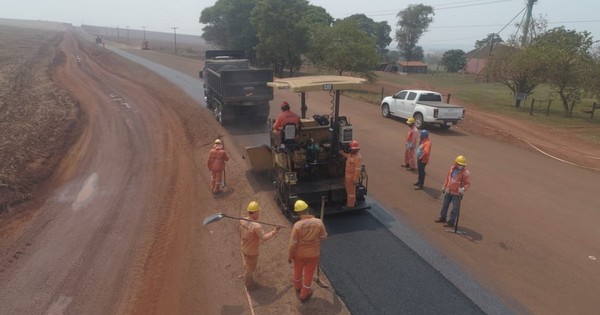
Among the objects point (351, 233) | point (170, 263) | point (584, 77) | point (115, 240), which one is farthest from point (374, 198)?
point (584, 77)

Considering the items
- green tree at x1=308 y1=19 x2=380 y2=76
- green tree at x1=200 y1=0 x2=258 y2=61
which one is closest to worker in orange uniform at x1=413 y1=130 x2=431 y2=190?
green tree at x1=308 y1=19 x2=380 y2=76

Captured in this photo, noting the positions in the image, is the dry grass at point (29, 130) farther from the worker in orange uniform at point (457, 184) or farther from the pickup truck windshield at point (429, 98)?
the pickup truck windshield at point (429, 98)

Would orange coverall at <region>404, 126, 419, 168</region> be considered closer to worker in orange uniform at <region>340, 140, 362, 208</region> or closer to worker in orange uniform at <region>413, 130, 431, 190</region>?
worker in orange uniform at <region>413, 130, 431, 190</region>

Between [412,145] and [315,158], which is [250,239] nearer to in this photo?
[315,158]

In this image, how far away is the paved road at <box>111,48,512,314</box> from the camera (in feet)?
19.6

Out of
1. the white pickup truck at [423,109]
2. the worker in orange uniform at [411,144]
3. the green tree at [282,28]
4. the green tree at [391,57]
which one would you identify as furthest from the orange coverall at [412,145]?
the green tree at [391,57]

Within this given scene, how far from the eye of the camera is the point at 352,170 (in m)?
8.19

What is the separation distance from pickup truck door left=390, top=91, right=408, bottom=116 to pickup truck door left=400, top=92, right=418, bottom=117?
25cm

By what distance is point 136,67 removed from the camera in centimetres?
3669

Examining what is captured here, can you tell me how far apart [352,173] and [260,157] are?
3044 millimetres

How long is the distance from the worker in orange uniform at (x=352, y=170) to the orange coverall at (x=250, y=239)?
264cm

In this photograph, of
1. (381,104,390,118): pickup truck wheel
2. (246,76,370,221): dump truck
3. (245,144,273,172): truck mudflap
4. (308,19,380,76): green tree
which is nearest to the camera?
(246,76,370,221): dump truck

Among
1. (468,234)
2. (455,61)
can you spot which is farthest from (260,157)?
(455,61)

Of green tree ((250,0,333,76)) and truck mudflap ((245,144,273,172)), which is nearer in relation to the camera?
truck mudflap ((245,144,273,172))
